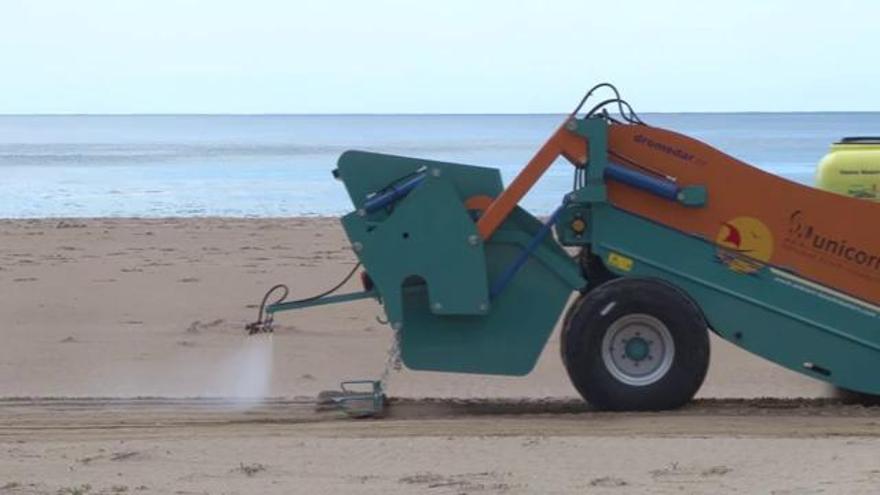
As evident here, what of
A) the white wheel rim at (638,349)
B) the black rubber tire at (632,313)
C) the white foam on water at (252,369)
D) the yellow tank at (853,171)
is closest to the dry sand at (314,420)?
the white foam on water at (252,369)

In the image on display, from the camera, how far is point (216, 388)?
9.91 meters

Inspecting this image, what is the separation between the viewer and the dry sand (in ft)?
20.7

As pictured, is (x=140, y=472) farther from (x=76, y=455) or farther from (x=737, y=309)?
(x=737, y=309)

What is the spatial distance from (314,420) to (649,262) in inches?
76.3

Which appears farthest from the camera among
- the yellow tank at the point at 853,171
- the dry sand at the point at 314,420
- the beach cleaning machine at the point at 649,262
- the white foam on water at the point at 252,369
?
the white foam on water at the point at 252,369

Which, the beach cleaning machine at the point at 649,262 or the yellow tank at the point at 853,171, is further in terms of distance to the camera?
the yellow tank at the point at 853,171

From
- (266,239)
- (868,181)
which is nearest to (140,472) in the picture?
(868,181)

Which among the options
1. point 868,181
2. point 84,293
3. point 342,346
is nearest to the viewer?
point 868,181

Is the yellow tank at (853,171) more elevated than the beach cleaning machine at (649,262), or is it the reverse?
the yellow tank at (853,171)

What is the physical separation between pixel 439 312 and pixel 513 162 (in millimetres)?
49595

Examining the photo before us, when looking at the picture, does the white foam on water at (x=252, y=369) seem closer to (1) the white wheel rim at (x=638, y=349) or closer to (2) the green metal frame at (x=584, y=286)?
(2) the green metal frame at (x=584, y=286)

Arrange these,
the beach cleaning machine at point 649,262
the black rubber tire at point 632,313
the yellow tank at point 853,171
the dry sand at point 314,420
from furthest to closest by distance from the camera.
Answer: the yellow tank at point 853,171 → the beach cleaning machine at point 649,262 → the black rubber tire at point 632,313 → the dry sand at point 314,420

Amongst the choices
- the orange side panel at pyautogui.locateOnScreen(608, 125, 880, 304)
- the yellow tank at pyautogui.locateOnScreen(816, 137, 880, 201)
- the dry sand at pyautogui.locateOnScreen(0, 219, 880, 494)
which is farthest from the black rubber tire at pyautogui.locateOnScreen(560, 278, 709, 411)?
the yellow tank at pyautogui.locateOnScreen(816, 137, 880, 201)

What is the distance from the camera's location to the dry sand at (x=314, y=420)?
6.31 m
